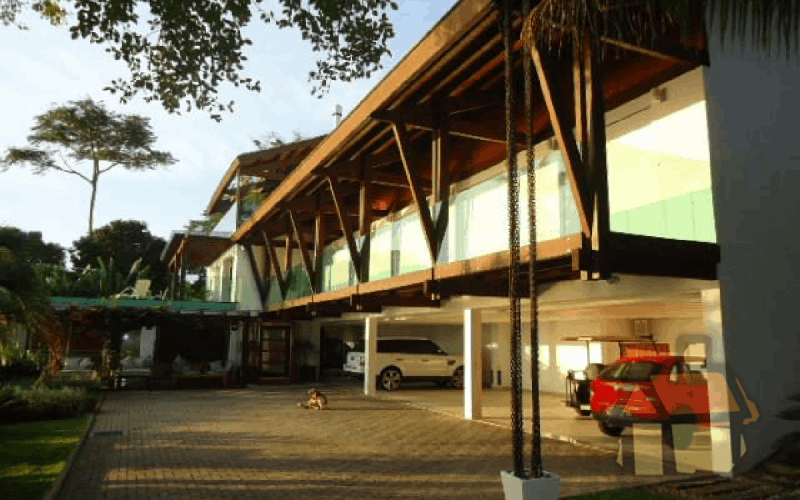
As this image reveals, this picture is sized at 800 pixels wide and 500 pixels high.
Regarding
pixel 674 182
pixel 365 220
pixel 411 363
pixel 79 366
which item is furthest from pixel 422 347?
pixel 674 182

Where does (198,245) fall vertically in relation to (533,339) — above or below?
above

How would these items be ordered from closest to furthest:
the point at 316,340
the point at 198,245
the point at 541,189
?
the point at 541,189, the point at 316,340, the point at 198,245

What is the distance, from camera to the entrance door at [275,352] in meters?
25.2

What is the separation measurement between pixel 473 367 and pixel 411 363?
26.0 feet

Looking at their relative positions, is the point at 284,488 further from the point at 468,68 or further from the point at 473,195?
the point at 468,68

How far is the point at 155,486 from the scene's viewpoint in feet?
24.9

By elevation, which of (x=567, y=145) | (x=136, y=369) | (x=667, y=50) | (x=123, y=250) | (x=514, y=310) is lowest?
(x=136, y=369)

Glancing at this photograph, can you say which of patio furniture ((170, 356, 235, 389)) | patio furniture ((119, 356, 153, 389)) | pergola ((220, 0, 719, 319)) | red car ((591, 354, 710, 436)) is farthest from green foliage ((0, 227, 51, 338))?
patio furniture ((170, 356, 235, 389))

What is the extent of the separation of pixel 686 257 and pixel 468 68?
4977 millimetres

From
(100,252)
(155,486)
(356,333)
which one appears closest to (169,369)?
(356,333)

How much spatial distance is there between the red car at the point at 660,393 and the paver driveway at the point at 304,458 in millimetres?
921

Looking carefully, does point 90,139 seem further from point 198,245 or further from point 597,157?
point 597,157

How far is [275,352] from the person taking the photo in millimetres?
25438

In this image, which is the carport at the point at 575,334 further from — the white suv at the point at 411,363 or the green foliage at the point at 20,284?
the green foliage at the point at 20,284
